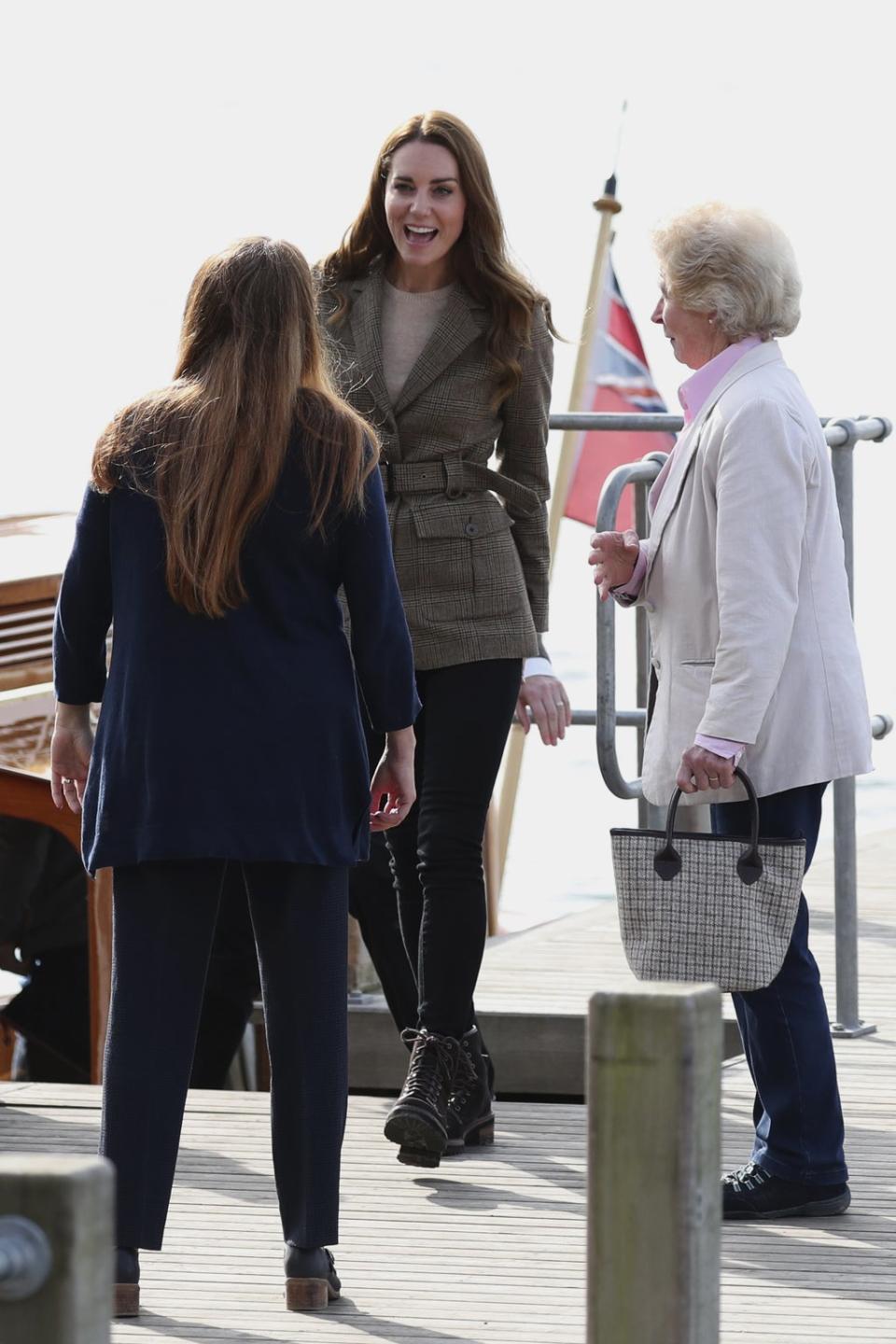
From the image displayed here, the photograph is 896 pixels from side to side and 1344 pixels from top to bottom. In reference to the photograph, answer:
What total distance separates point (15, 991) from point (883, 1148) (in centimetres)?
328

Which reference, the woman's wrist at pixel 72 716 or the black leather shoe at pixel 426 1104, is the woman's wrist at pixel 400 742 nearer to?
the woman's wrist at pixel 72 716

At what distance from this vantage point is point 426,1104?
3.77m

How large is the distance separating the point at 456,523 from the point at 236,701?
3.05 feet

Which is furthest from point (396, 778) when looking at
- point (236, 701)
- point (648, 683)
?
point (648, 683)

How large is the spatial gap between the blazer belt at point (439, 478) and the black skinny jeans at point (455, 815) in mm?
296

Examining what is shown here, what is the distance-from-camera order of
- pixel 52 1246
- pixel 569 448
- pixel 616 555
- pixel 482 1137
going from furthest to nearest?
pixel 569 448 < pixel 482 1137 < pixel 616 555 < pixel 52 1246

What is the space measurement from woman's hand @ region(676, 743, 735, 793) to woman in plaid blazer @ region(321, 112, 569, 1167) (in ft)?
1.83

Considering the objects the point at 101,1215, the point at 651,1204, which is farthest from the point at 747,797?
the point at 101,1215

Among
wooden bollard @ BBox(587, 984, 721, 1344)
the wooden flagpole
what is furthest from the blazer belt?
the wooden flagpole

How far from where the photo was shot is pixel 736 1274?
329cm

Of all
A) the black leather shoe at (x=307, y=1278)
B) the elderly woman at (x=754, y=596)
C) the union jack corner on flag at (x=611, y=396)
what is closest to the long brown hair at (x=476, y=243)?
the elderly woman at (x=754, y=596)

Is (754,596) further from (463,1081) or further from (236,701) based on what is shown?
(463,1081)

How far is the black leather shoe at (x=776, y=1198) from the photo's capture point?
3545mm

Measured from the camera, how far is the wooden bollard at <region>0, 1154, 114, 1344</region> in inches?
66.1
